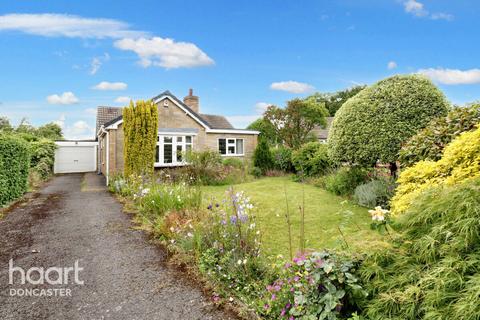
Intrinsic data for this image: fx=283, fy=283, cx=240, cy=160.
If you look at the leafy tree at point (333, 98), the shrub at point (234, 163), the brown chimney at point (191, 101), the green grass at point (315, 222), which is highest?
the leafy tree at point (333, 98)

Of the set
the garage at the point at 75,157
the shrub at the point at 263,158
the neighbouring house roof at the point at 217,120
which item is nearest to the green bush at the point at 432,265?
the shrub at the point at 263,158

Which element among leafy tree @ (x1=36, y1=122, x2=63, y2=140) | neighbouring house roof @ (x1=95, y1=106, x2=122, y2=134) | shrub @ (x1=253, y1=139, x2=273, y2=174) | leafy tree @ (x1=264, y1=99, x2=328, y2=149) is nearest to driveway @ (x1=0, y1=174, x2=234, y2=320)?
shrub @ (x1=253, y1=139, x2=273, y2=174)

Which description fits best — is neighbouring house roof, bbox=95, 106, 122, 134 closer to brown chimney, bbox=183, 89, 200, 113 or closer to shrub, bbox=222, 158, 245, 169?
brown chimney, bbox=183, 89, 200, 113

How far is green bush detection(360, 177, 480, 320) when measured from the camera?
2078 millimetres

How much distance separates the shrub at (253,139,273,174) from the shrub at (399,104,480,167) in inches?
528

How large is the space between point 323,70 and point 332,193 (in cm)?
604

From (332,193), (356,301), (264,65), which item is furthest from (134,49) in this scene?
(356,301)

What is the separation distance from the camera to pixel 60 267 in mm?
4762

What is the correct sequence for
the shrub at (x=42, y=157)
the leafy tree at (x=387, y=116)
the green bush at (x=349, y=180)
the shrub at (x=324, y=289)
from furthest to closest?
the shrub at (x=42, y=157) → the green bush at (x=349, y=180) → the leafy tree at (x=387, y=116) → the shrub at (x=324, y=289)

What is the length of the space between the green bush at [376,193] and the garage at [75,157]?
2358cm

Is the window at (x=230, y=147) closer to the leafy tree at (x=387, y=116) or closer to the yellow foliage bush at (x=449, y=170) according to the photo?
the leafy tree at (x=387, y=116)

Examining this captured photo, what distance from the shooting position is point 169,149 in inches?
756

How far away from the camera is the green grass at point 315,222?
3.33m

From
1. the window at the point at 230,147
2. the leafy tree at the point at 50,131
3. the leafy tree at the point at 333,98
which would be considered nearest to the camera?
the window at the point at 230,147
